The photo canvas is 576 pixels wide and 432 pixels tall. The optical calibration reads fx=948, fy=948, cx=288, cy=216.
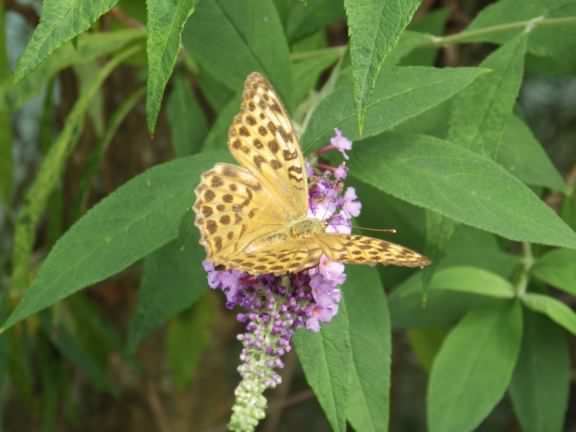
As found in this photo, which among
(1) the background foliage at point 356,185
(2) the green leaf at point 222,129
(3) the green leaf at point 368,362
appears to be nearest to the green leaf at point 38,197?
(1) the background foliage at point 356,185

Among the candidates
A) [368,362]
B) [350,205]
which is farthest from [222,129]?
[368,362]

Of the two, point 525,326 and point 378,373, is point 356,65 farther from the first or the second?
point 525,326

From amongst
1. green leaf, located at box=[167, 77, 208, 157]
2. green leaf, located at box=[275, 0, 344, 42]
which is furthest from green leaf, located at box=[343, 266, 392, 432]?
green leaf, located at box=[167, 77, 208, 157]

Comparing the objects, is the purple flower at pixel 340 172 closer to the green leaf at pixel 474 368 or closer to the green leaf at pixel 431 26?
the green leaf at pixel 474 368

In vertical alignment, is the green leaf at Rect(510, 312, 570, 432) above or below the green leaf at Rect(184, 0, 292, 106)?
below

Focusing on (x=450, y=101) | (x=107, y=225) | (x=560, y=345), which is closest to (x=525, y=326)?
(x=560, y=345)

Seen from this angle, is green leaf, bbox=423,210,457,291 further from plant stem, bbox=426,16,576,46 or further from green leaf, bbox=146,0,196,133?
green leaf, bbox=146,0,196,133

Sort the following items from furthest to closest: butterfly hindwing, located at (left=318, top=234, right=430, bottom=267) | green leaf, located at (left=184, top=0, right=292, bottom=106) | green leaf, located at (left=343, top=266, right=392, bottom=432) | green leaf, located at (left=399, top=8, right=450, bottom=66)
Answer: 1. green leaf, located at (left=399, top=8, right=450, bottom=66)
2. green leaf, located at (left=184, top=0, right=292, bottom=106)
3. green leaf, located at (left=343, top=266, right=392, bottom=432)
4. butterfly hindwing, located at (left=318, top=234, right=430, bottom=267)
